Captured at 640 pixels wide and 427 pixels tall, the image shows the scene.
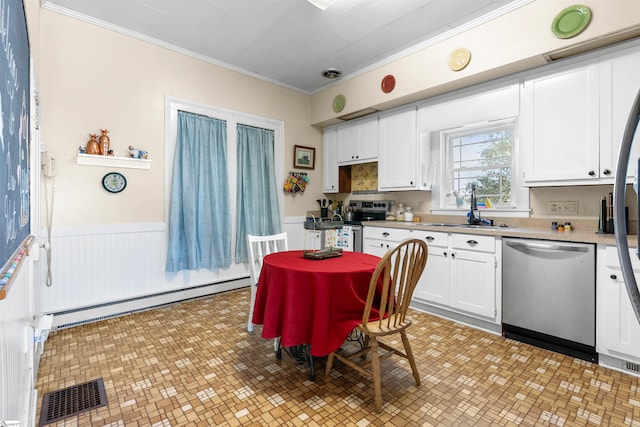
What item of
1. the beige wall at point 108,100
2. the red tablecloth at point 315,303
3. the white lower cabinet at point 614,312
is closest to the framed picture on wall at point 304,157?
the beige wall at point 108,100

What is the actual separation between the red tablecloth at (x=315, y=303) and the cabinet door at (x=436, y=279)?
1.52 m

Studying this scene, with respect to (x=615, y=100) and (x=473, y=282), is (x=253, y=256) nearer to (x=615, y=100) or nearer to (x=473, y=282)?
(x=473, y=282)

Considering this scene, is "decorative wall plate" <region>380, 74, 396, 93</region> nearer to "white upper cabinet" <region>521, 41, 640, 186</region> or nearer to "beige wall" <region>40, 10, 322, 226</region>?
"white upper cabinet" <region>521, 41, 640, 186</region>

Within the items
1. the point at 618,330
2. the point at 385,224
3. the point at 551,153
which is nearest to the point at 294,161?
the point at 385,224

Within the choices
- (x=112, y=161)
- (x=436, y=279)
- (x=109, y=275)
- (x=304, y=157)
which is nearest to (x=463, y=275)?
(x=436, y=279)

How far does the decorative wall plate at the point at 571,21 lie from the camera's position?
244 centimetres

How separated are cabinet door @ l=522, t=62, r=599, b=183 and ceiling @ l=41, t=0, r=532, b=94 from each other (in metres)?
0.77

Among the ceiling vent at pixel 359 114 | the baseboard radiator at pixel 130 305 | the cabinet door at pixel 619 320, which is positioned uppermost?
the ceiling vent at pixel 359 114

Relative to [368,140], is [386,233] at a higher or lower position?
lower

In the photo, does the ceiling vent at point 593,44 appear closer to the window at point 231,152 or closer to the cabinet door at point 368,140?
the cabinet door at point 368,140

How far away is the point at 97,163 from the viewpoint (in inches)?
122

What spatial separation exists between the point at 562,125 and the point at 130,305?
453cm

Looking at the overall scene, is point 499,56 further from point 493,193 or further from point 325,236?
point 325,236

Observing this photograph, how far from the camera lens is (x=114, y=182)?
3.21 metres
